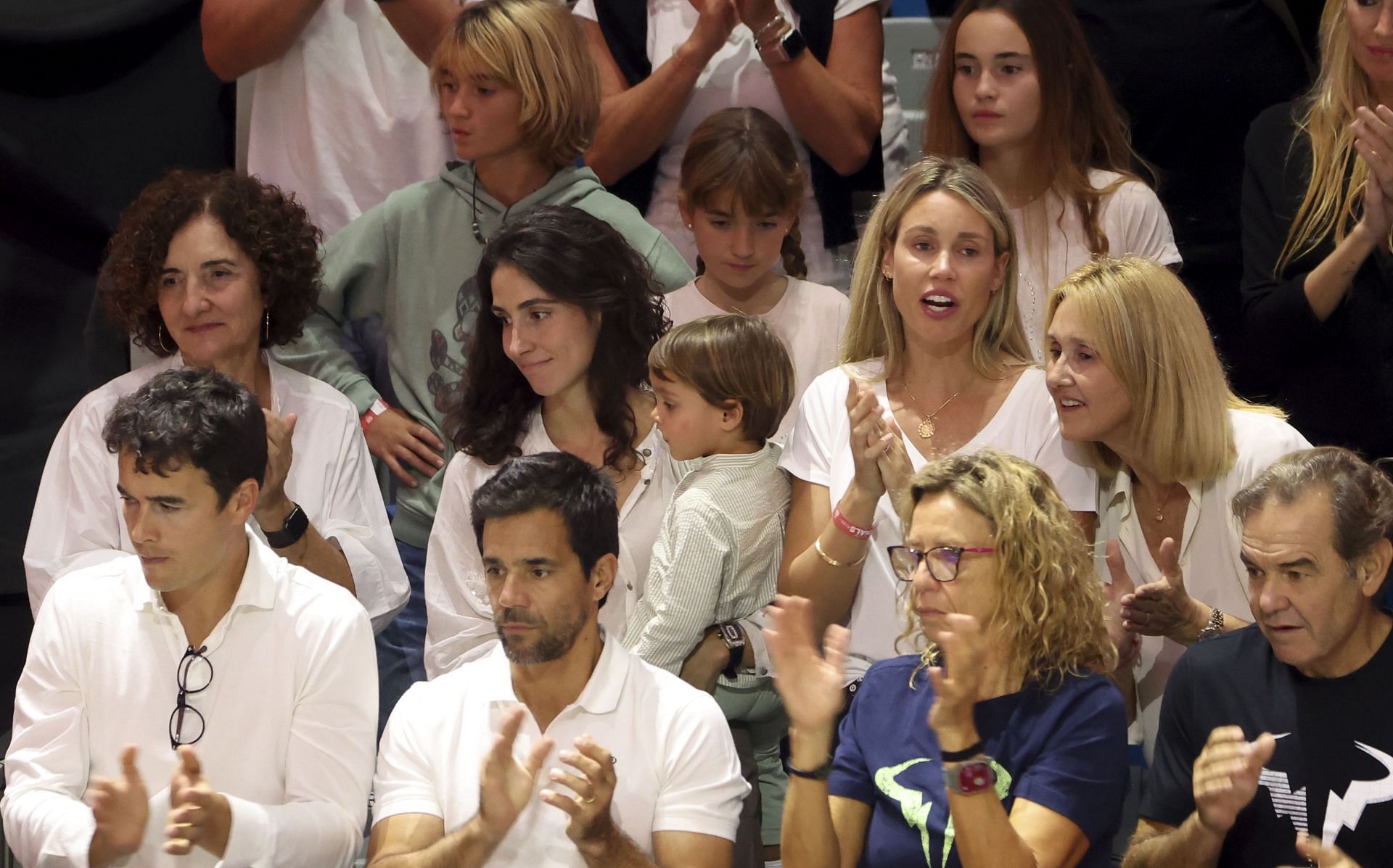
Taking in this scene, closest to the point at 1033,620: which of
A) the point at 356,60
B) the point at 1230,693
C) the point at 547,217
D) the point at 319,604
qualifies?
the point at 1230,693

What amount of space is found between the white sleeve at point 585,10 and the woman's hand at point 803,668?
2134 mm

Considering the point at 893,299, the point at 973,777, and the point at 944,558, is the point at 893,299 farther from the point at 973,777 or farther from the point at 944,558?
the point at 973,777

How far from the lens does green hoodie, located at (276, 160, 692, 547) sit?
4.01 metres

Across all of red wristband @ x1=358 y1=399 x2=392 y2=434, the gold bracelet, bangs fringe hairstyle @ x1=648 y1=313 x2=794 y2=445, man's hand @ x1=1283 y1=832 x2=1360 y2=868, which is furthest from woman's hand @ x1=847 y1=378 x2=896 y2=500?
red wristband @ x1=358 y1=399 x2=392 y2=434

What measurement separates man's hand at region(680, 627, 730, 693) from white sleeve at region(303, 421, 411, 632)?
715mm

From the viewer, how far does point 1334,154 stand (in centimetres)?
375

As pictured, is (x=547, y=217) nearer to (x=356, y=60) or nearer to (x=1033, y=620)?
(x=356, y=60)

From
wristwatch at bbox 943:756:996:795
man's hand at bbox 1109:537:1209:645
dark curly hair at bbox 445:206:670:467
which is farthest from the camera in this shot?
dark curly hair at bbox 445:206:670:467

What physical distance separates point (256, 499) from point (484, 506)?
17.3 inches

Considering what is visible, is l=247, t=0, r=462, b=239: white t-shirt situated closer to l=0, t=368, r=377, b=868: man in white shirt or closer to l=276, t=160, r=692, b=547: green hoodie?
l=276, t=160, r=692, b=547: green hoodie

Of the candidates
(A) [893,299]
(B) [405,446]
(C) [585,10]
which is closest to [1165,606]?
(A) [893,299]

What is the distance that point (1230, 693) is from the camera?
2842mm

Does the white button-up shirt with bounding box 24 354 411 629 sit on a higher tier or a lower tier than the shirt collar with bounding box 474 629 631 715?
higher

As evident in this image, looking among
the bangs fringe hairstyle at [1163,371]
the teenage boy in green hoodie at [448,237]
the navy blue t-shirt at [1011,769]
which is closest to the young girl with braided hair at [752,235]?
the teenage boy in green hoodie at [448,237]
